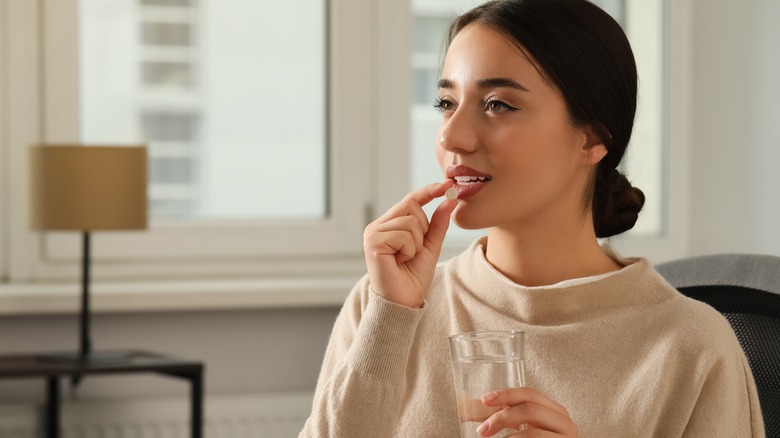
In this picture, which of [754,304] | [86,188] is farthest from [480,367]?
[86,188]

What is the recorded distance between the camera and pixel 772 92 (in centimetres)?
342

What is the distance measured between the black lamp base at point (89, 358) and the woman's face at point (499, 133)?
145 cm

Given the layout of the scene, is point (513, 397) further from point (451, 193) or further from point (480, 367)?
point (451, 193)

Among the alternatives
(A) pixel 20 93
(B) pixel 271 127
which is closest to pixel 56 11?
(A) pixel 20 93

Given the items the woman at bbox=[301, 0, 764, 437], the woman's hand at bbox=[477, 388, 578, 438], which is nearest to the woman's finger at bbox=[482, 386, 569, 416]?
the woman's hand at bbox=[477, 388, 578, 438]

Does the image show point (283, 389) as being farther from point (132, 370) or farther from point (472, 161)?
point (472, 161)

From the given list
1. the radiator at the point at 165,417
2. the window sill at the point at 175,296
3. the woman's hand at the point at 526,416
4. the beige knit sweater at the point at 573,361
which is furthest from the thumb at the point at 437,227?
the radiator at the point at 165,417

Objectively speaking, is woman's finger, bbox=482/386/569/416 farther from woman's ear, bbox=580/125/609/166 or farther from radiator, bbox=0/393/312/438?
radiator, bbox=0/393/312/438

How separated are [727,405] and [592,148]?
0.39m

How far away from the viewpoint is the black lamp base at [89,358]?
262 cm

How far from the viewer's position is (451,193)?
1.44 metres

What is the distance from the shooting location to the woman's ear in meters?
1.52

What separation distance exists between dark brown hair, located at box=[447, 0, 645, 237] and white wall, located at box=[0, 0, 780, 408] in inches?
70.3

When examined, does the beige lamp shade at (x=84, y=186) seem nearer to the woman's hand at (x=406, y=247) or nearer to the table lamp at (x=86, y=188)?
the table lamp at (x=86, y=188)
